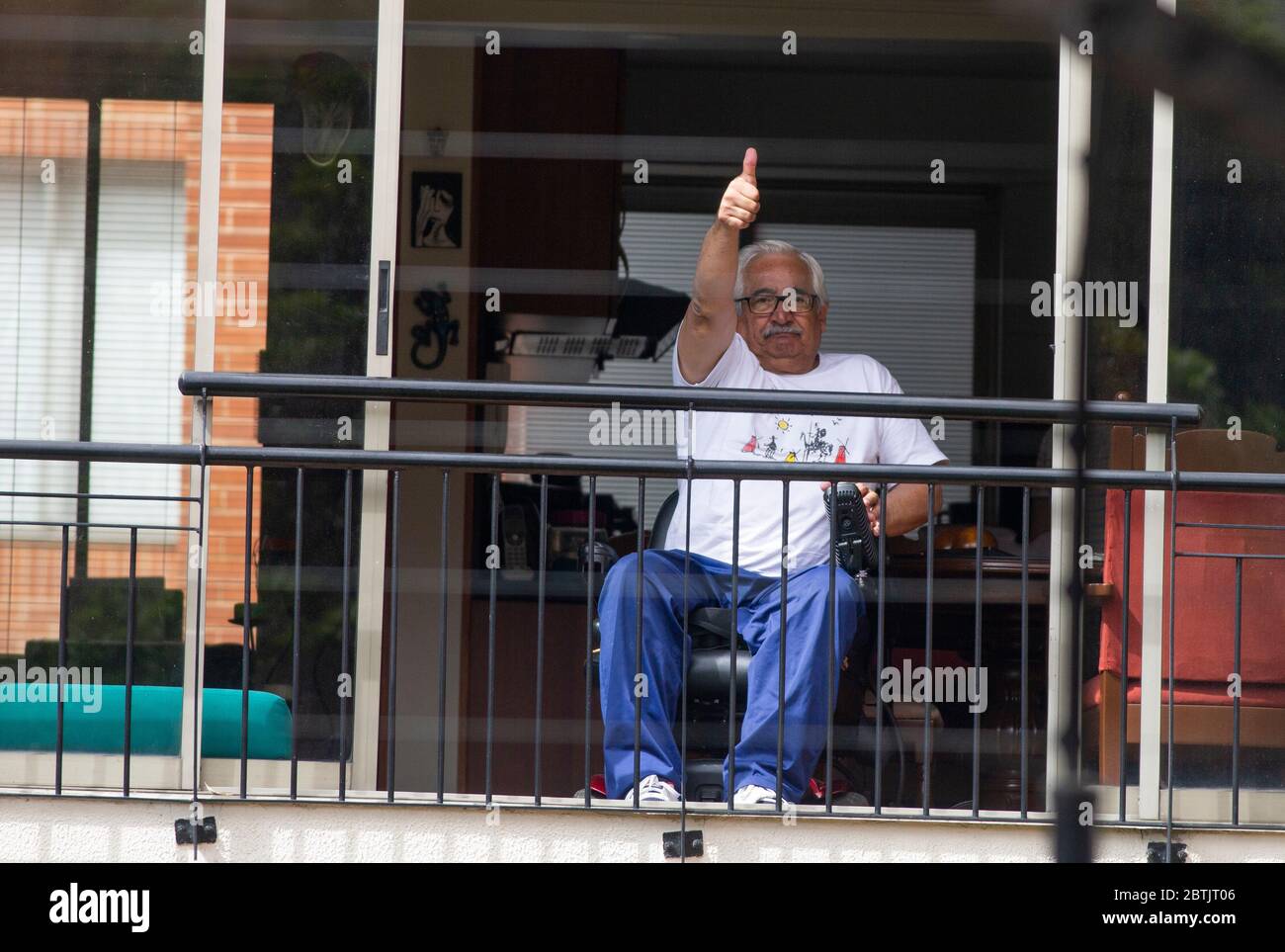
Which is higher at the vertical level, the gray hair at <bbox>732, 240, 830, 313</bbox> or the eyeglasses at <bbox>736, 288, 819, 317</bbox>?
the gray hair at <bbox>732, 240, 830, 313</bbox>

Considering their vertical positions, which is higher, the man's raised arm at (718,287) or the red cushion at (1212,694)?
the man's raised arm at (718,287)

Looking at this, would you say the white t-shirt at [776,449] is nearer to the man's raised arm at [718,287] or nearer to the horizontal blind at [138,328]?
the man's raised arm at [718,287]

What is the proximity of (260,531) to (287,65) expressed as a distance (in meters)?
1.15

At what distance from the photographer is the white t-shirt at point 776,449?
11.2 feet

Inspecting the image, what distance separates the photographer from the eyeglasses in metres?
3.65

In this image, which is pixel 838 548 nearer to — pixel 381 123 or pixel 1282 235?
pixel 1282 235

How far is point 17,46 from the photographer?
361 cm

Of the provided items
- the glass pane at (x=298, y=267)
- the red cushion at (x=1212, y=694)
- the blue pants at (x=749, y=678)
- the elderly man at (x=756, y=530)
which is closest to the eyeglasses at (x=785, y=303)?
the elderly man at (x=756, y=530)

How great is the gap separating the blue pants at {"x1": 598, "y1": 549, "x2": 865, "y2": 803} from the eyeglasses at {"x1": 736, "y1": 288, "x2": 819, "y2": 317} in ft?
2.54

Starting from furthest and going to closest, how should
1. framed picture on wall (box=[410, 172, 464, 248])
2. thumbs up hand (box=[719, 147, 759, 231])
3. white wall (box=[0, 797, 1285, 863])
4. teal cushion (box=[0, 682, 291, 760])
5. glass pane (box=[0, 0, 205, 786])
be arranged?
framed picture on wall (box=[410, 172, 464, 248])
glass pane (box=[0, 0, 205, 786])
teal cushion (box=[0, 682, 291, 760])
thumbs up hand (box=[719, 147, 759, 231])
white wall (box=[0, 797, 1285, 863])

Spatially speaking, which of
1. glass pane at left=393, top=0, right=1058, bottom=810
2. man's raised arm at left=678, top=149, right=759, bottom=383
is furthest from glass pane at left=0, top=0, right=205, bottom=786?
man's raised arm at left=678, top=149, right=759, bottom=383

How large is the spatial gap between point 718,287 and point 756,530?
59 cm

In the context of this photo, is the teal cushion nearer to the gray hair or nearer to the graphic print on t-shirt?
the graphic print on t-shirt

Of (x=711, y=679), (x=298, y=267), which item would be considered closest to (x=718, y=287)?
(x=711, y=679)
